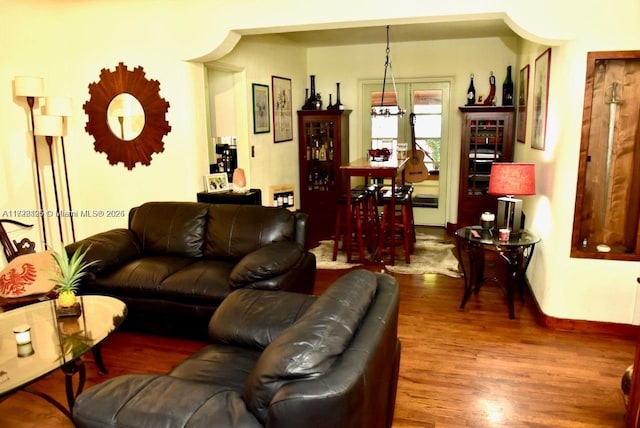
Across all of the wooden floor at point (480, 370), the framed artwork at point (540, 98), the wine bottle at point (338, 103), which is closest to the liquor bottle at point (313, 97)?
the wine bottle at point (338, 103)

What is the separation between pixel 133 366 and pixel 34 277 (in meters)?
1.01

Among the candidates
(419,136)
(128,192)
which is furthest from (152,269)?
(419,136)

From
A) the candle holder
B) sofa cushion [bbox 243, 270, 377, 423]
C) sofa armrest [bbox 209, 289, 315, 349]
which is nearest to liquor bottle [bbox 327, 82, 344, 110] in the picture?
sofa armrest [bbox 209, 289, 315, 349]

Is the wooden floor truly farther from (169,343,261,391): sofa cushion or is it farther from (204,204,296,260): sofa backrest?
(169,343,261,391): sofa cushion

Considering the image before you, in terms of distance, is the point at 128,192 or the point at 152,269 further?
the point at 128,192

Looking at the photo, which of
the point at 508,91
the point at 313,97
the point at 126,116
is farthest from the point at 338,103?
the point at 126,116

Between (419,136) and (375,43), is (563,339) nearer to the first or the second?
(419,136)

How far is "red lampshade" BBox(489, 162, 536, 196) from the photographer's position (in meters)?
3.68

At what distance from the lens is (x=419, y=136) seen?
6867mm

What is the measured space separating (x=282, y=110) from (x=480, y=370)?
167 inches

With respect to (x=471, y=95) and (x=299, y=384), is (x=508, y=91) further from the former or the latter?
(x=299, y=384)

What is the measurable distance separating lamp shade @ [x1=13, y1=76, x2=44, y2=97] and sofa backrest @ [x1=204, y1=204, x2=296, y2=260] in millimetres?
1772

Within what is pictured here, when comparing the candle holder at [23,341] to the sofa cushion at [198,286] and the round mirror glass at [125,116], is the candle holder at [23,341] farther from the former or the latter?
the round mirror glass at [125,116]

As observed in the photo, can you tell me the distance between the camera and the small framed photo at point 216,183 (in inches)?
183
